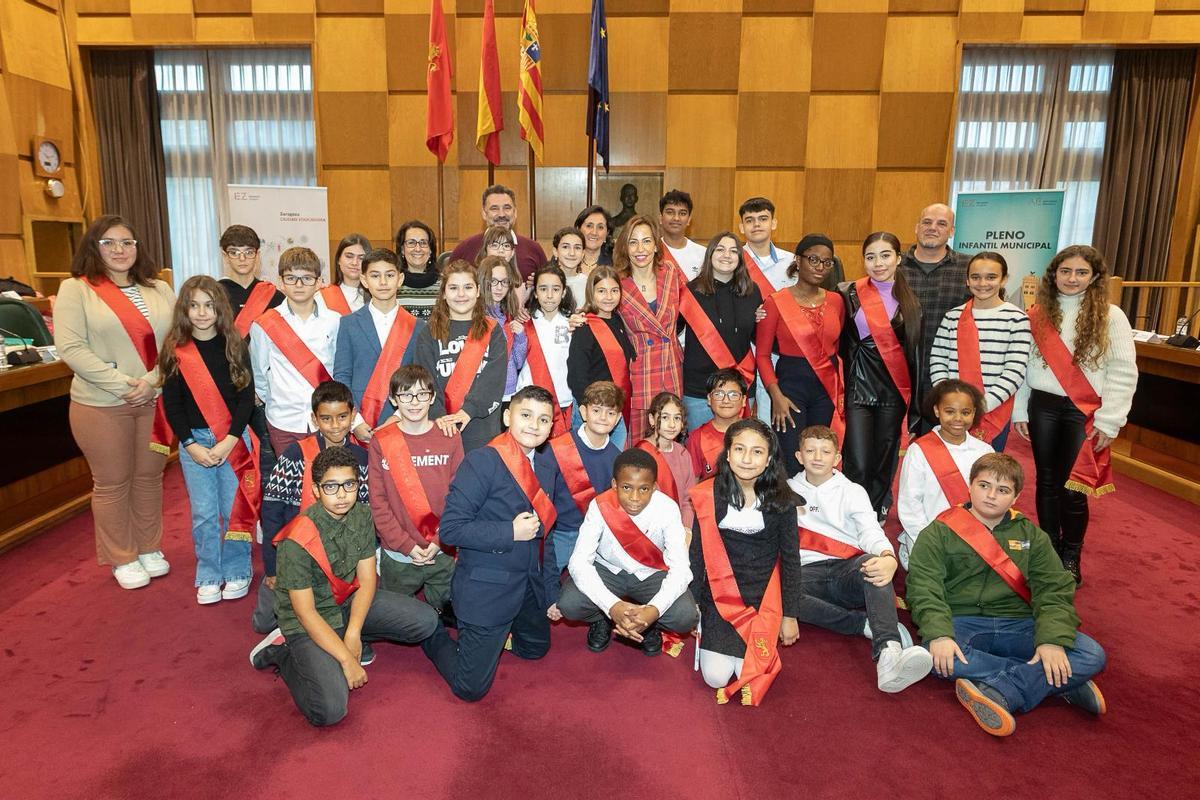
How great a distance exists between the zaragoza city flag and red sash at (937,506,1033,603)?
446 cm

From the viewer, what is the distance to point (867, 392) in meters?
2.98

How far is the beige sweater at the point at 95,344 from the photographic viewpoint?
102 inches

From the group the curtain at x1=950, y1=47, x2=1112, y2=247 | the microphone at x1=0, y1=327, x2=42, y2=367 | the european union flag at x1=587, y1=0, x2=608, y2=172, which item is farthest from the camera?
the curtain at x1=950, y1=47, x2=1112, y2=247

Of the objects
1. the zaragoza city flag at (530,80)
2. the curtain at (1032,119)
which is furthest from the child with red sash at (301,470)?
the curtain at (1032,119)

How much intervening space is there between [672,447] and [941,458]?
100 cm

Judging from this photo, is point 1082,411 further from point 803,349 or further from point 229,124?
point 229,124

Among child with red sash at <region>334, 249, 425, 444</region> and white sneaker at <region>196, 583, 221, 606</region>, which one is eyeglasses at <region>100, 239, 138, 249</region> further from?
white sneaker at <region>196, 583, 221, 606</region>

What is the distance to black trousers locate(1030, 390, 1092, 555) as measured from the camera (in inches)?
111

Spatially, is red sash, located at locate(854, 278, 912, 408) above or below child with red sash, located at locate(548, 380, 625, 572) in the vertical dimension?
above

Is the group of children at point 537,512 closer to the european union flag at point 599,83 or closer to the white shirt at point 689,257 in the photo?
the white shirt at point 689,257

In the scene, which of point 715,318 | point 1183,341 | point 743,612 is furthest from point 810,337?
point 1183,341

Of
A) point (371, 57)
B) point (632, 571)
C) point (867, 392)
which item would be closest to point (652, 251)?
point (867, 392)

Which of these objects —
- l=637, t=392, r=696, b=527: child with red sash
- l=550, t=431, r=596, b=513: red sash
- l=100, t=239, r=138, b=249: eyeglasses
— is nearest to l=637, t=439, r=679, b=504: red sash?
l=637, t=392, r=696, b=527: child with red sash

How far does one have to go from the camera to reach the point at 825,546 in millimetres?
2504
